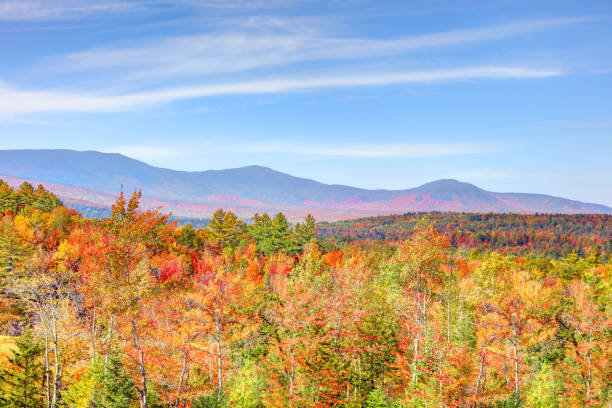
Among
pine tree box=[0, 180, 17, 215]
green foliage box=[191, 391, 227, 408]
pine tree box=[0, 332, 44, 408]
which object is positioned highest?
pine tree box=[0, 180, 17, 215]

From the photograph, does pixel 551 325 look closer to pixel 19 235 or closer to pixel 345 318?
pixel 345 318

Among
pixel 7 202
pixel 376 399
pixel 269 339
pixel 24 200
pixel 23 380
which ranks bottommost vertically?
pixel 376 399

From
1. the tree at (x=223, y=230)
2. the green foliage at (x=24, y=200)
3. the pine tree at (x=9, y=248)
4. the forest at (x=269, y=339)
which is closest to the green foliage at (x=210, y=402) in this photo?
the forest at (x=269, y=339)

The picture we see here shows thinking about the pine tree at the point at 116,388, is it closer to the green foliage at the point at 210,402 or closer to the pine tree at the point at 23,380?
the green foliage at the point at 210,402

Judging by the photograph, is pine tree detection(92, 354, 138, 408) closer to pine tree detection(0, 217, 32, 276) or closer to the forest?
the forest

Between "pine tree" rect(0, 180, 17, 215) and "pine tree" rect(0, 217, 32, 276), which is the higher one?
"pine tree" rect(0, 180, 17, 215)

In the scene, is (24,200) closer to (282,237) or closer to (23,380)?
(282,237)

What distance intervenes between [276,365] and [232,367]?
10.4 metres

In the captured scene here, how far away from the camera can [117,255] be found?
2353cm

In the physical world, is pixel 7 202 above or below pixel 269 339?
above


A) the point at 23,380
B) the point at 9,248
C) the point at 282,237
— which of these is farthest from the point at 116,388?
the point at 282,237

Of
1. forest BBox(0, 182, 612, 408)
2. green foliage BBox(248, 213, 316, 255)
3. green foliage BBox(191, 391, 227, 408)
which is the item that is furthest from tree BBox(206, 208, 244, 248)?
green foliage BBox(191, 391, 227, 408)

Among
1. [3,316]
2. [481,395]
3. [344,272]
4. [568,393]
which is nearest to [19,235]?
[3,316]

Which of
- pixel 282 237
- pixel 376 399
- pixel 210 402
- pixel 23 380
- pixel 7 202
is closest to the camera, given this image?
pixel 23 380
